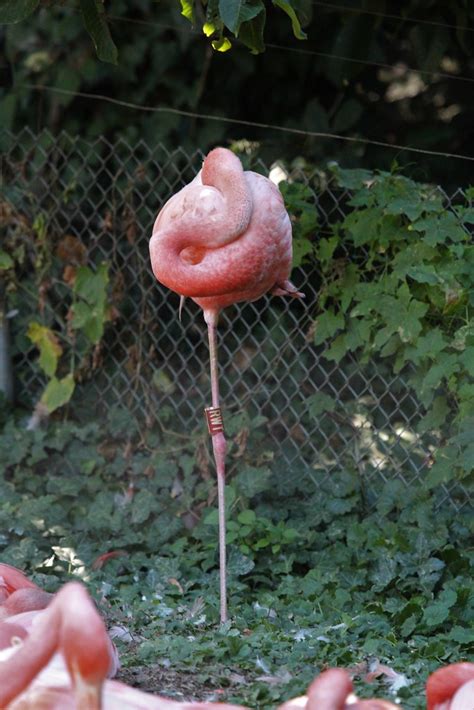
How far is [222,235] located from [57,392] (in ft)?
7.66

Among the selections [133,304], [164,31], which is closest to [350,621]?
[133,304]

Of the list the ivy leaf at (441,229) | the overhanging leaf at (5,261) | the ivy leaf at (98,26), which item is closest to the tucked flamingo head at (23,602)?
the ivy leaf at (98,26)

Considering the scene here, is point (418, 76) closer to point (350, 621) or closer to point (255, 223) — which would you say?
point (255, 223)

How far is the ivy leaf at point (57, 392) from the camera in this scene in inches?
212

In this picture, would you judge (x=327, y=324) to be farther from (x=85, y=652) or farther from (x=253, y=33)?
(x=85, y=652)

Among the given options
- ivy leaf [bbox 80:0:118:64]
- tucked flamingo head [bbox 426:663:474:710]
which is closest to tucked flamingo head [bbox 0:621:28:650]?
tucked flamingo head [bbox 426:663:474:710]

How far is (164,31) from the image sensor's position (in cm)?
572

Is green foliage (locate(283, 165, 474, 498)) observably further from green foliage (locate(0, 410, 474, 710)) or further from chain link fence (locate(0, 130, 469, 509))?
green foliage (locate(0, 410, 474, 710))

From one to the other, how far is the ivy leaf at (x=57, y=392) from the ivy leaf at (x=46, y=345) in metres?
0.06

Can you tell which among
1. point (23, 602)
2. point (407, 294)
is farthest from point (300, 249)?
point (23, 602)

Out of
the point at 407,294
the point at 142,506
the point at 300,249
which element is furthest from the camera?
the point at 142,506

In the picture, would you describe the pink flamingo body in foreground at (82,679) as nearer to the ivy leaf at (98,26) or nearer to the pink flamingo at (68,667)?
the pink flamingo at (68,667)

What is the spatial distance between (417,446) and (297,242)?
102cm

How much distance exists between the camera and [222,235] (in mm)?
3326
